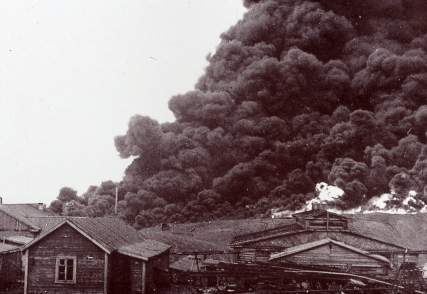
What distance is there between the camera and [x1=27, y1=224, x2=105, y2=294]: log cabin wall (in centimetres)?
2944

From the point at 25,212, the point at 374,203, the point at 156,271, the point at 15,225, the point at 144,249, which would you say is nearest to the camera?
the point at 156,271

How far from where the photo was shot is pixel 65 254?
1174 inches

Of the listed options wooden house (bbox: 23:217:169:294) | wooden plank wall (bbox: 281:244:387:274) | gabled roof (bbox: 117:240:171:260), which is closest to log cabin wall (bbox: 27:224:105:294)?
wooden house (bbox: 23:217:169:294)

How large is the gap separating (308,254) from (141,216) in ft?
76.2

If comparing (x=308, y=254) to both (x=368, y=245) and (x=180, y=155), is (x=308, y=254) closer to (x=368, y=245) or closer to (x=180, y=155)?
(x=368, y=245)

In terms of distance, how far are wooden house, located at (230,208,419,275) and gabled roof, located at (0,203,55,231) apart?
686 inches

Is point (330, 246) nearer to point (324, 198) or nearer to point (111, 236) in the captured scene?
point (111, 236)

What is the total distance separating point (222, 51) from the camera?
7069cm

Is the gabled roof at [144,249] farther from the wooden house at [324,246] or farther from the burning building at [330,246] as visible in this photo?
the wooden house at [324,246]

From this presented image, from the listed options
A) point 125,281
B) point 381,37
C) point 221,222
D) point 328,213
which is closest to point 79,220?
point 125,281

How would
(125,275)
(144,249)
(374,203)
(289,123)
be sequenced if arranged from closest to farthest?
(125,275), (144,249), (374,203), (289,123)

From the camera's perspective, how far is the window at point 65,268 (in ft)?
97.5

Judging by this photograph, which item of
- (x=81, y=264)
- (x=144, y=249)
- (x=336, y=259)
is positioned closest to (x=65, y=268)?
(x=81, y=264)

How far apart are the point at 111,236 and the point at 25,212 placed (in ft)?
75.1
